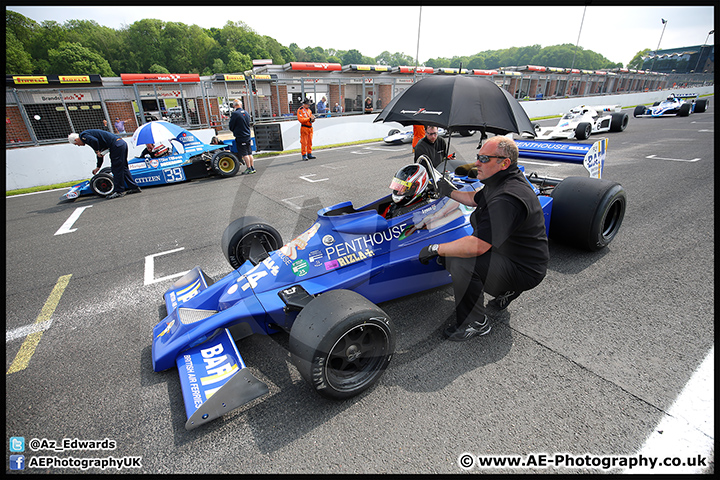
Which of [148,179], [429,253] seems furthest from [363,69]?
[429,253]

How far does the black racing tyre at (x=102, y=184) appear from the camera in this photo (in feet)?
25.5

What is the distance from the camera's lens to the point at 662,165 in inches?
344

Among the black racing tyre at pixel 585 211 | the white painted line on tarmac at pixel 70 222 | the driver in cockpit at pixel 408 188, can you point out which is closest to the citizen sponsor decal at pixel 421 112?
the driver in cockpit at pixel 408 188

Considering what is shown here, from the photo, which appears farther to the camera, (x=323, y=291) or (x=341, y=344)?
(x=323, y=291)

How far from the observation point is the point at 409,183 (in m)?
3.07

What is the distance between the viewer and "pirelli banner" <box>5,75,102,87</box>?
15.6 m

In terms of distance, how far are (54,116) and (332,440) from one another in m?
20.7

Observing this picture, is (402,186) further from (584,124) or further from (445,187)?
(584,124)

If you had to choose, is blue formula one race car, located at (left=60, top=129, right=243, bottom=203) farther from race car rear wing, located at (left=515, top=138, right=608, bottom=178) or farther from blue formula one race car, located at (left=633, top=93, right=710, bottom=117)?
blue formula one race car, located at (left=633, top=93, right=710, bottom=117)

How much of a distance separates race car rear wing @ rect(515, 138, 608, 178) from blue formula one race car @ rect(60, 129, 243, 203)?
7.58 m

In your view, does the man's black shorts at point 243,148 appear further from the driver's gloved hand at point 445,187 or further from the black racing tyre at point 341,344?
the black racing tyre at point 341,344

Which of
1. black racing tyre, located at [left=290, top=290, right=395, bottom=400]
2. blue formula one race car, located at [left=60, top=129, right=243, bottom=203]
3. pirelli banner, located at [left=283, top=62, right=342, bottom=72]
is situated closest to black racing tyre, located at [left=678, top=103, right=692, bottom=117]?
pirelli banner, located at [left=283, top=62, right=342, bottom=72]

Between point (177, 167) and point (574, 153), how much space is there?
8.81 m

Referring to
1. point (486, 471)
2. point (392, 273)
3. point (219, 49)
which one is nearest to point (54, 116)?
point (392, 273)
